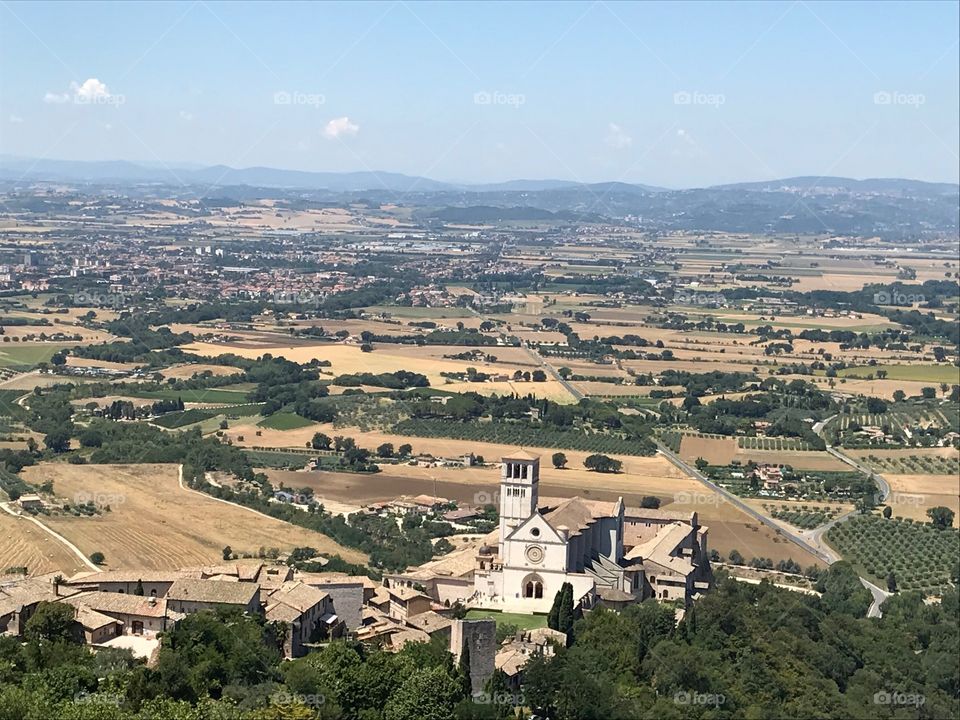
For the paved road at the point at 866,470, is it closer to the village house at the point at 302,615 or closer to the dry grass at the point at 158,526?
the dry grass at the point at 158,526

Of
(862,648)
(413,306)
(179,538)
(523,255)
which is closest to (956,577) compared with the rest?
(862,648)

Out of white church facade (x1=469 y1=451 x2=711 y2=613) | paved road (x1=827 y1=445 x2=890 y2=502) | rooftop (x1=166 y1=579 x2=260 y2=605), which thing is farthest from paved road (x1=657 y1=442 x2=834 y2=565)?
rooftop (x1=166 y1=579 x2=260 y2=605)

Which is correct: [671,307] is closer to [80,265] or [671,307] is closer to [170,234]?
[80,265]

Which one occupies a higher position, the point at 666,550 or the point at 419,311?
the point at 666,550

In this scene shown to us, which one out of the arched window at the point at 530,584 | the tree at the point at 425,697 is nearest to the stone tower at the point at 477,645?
the tree at the point at 425,697

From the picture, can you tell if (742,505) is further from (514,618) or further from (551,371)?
(551,371)

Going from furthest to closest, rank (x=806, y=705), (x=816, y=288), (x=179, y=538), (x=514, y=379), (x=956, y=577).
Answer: (x=816, y=288), (x=514, y=379), (x=956, y=577), (x=179, y=538), (x=806, y=705)

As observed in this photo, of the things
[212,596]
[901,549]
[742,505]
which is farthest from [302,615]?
[742,505]
